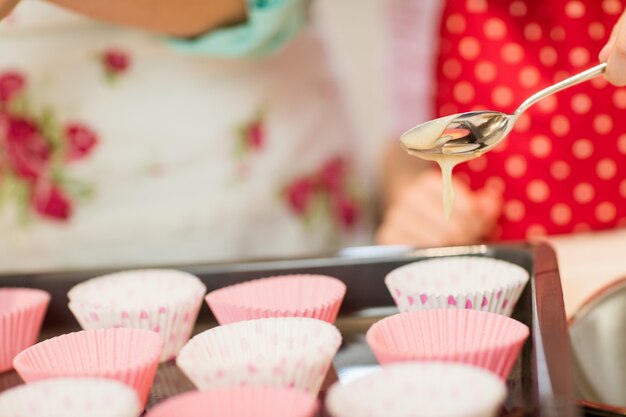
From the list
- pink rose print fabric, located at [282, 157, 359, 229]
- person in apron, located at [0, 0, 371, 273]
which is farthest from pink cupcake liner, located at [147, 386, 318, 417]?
pink rose print fabric, located at [282, 157, 359, 229]

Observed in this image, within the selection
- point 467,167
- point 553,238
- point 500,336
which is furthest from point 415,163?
point 500,336

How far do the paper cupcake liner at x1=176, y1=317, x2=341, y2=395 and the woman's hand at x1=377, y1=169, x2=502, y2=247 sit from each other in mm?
407

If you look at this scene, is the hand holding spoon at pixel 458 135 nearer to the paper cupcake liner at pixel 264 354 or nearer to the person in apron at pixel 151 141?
the paper cupcake liner at pixel 264 354

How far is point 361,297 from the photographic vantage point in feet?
2.24

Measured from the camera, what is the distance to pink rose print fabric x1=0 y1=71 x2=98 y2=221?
86cm

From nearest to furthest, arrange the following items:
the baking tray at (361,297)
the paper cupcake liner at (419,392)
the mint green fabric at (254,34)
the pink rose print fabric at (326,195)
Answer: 1. the paper cupcake liner at (419,392)
2. the baking tray at (361,297)
3. the mint green fabric at (254,34)
4. the pink rose print fabric at (326,195)

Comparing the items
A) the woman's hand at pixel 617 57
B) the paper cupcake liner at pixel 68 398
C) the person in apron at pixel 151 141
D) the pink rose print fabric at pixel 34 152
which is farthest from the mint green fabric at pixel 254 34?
the paper cupcake liner at pixel 68 398

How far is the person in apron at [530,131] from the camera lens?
92cm

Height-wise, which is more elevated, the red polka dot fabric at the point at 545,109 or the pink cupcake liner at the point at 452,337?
the red polka dot fabric at the point at 545,109

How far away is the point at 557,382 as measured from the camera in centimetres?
44

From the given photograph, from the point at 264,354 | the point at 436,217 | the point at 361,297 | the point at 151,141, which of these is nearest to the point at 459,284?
the point at 361,297

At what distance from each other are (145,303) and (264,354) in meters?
0.14

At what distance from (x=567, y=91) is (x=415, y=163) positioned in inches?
9.3

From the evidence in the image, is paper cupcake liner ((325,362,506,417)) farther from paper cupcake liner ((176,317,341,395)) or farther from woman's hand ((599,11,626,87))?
woman's hand ((599,11,626,87))
